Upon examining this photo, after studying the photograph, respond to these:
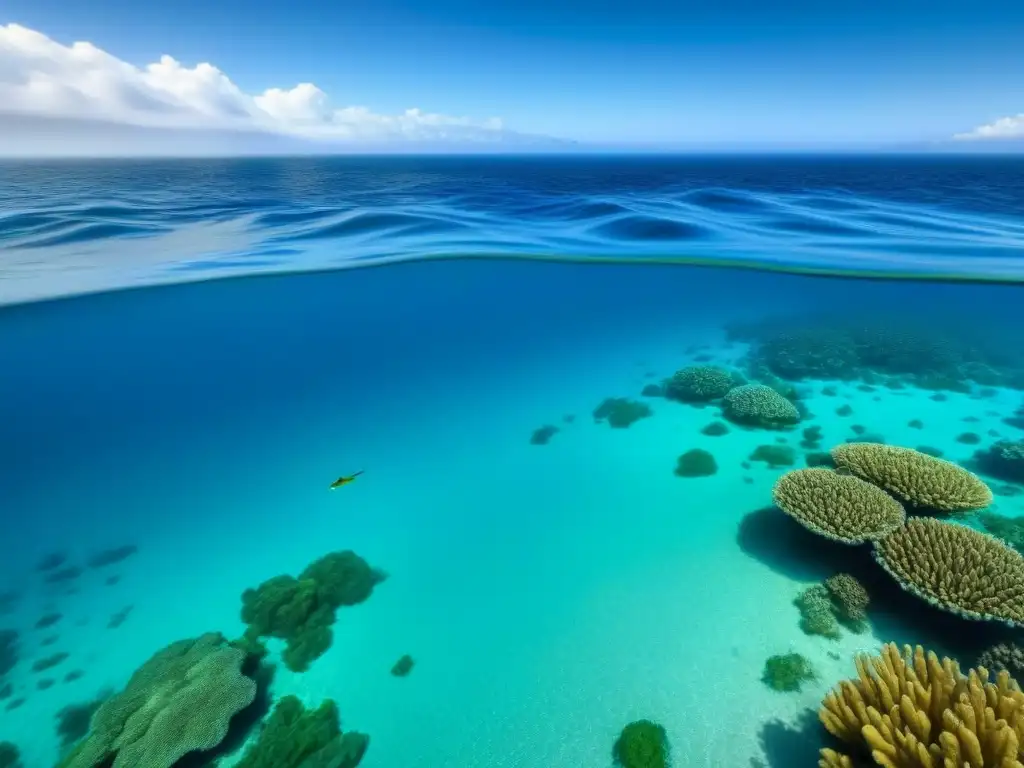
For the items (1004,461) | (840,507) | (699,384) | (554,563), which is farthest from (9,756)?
(1004,461)

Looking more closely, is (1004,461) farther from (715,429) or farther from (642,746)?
(642,746)

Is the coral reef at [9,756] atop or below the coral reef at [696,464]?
below

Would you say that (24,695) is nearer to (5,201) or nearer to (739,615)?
(739,615)

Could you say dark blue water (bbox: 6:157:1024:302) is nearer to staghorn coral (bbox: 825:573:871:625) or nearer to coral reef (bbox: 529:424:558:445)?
coral reef (bbox: 529:424:558:445)

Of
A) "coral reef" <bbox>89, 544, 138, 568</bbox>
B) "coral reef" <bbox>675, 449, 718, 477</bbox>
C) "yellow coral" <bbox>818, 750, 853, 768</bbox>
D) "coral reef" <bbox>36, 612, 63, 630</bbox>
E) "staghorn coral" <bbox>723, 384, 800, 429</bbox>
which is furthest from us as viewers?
"staghorn coral" <bbox>723, 384, 800, 429</bbox>

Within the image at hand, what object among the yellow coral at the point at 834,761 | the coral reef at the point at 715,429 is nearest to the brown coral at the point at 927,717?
the yellow coral at the point at 834,761

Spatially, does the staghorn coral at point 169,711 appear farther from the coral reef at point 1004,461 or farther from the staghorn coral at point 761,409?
the coral reef at point 1004,461

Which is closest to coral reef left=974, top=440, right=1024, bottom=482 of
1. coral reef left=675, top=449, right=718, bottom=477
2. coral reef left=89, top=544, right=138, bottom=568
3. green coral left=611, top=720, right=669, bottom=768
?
coral reef left=675, top=449, right=718, bottom=477
